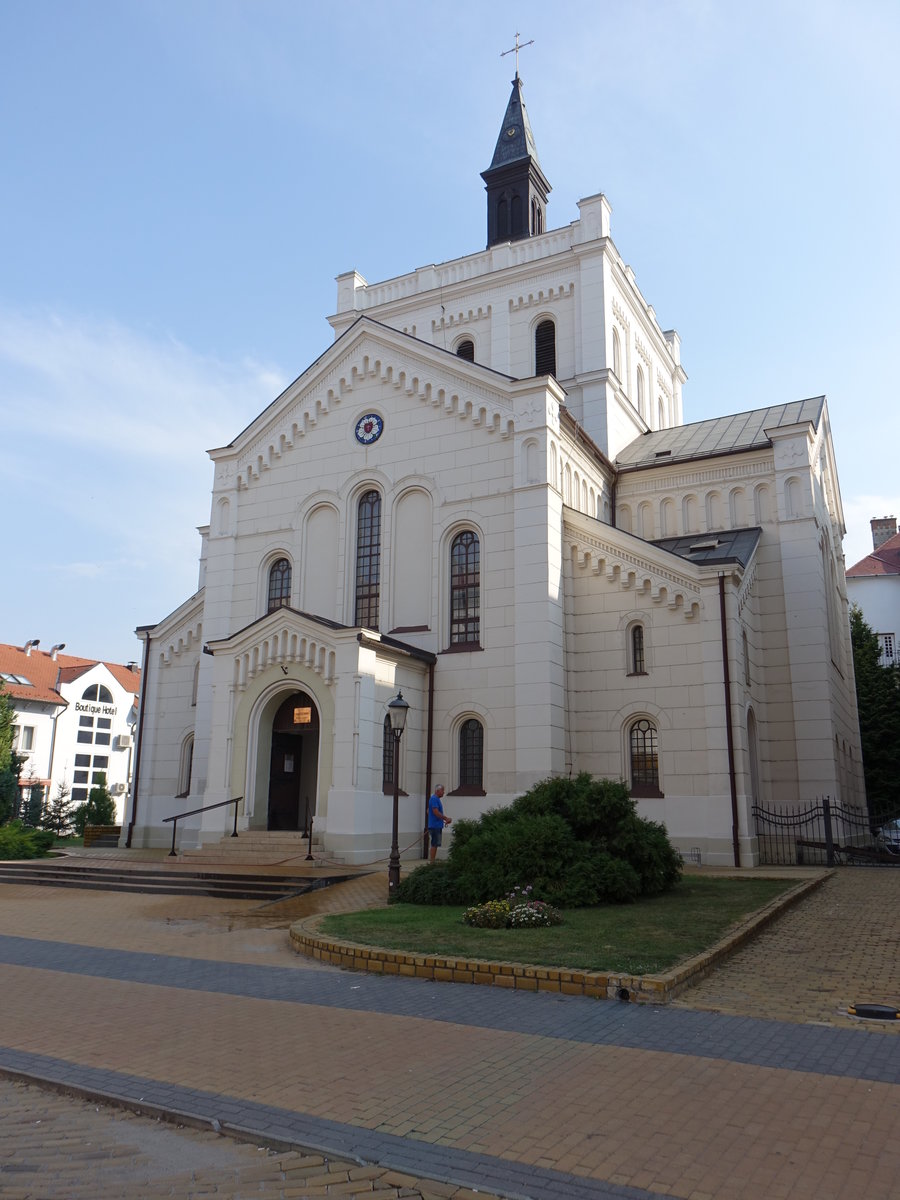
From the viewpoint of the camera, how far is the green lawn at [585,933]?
10469 mm

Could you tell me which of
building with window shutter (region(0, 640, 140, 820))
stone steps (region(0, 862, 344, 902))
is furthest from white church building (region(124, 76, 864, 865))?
building with window shutter (region(0, 640, 140, 820))

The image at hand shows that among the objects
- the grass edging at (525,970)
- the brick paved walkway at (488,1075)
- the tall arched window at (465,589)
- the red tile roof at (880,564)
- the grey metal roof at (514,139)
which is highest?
the grey metal roof at (514,139)

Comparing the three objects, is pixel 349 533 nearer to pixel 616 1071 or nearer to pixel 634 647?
pixel 634 647

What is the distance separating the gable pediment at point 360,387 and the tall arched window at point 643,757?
9.26 metres

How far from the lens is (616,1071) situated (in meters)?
6.91

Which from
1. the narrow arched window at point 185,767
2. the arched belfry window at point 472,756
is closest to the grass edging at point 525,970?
the arched belfry window at point 472,756

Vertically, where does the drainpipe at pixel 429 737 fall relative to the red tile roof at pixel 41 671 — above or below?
below

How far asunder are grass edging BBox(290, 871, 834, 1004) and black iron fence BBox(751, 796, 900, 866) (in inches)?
454

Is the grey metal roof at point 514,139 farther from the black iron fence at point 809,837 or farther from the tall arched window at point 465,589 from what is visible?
the black iron fence at point 809,837

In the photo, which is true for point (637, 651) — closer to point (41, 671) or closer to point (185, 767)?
point (185, 767)

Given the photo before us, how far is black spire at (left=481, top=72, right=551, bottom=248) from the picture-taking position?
39.2 meters

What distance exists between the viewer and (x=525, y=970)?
9.95 metres

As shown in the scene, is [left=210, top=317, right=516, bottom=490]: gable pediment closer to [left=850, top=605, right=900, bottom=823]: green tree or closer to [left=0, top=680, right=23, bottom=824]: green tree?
[left=0, top=680, right=23, bottom=824]: green tree

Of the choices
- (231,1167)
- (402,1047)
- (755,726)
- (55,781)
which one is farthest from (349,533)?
(55,781)
